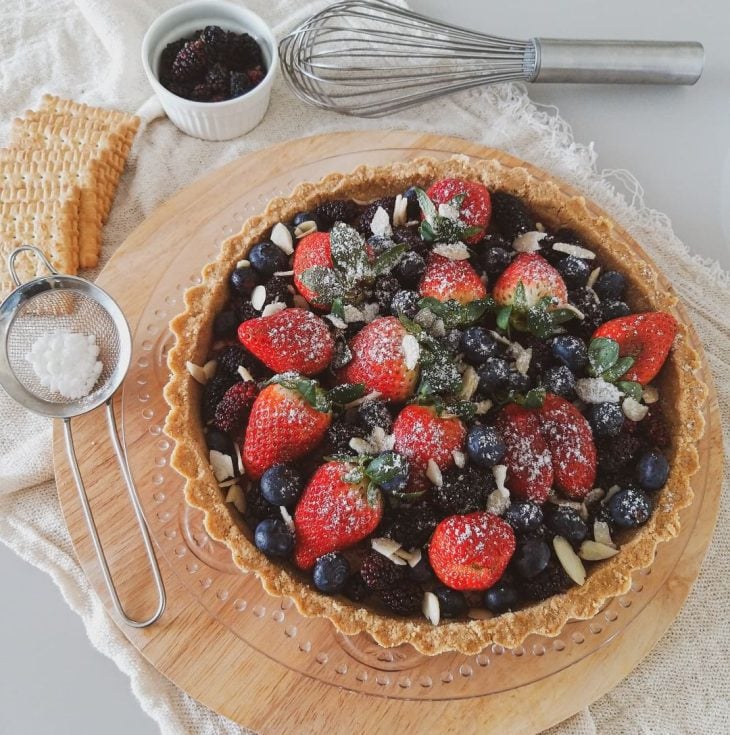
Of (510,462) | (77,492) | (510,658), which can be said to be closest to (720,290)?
(510,462)

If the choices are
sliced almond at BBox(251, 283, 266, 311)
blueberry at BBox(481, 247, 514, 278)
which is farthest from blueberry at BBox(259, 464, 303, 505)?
blueberry at BBox(481, 247, 514, 278)

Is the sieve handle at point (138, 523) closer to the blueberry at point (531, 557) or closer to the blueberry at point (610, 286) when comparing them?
the blueberry at point (531, 557)

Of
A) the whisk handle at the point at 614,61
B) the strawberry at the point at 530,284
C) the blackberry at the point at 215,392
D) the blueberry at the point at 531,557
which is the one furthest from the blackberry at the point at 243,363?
the whisk handle at the point at 614,61

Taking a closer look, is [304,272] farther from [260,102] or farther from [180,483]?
[260,102]

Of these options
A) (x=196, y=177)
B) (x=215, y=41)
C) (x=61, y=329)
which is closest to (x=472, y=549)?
(x=61, y=329)

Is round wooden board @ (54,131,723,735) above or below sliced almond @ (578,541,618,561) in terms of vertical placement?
below

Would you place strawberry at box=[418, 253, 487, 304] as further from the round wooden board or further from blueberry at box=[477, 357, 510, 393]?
the round wooden board
